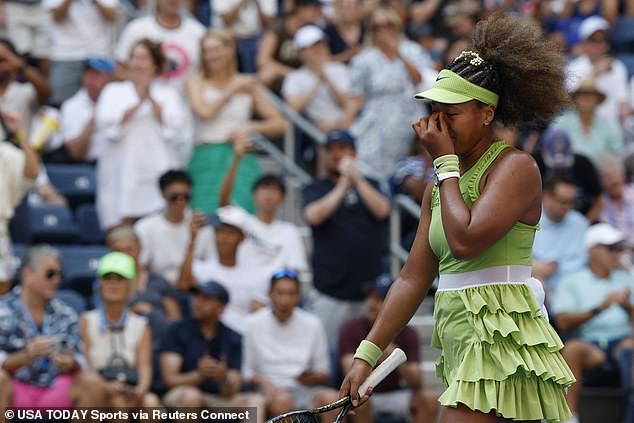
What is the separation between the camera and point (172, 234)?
9.43 metres

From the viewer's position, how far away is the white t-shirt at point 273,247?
9422mm

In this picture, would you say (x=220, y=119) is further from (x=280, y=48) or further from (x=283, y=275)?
(x=283, y=275)

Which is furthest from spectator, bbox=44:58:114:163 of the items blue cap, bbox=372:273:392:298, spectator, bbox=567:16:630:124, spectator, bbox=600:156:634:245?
spectator, bbox=567:16:630:124

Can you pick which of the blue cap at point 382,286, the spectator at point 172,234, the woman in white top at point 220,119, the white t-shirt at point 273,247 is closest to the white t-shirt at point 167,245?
the spectator at point 172,234

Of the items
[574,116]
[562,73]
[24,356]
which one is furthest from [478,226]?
[574,116]

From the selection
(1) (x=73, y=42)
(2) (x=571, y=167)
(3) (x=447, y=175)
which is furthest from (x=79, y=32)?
(3) (x=447, y=175)

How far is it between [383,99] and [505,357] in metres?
6.45

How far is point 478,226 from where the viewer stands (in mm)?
4246

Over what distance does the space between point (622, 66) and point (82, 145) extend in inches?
210

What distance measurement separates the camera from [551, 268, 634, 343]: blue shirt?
30.0 feet

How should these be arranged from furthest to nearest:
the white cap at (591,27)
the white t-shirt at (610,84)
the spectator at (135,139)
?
the white cap at (591,27) → the white t-shirt at (610,84) → the spectator at (135,139)

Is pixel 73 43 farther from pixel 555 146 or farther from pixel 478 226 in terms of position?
pixel 478 226

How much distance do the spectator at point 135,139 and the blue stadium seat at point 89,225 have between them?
2.5 inches

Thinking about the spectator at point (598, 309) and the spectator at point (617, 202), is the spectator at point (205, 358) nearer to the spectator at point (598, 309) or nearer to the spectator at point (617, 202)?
the spectator at point (598, 309)
